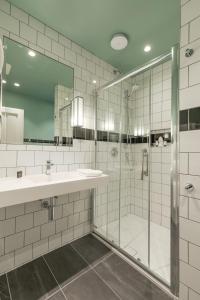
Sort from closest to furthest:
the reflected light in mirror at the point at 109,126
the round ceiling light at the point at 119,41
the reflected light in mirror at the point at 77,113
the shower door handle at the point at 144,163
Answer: the round ceiling light at the point at 119,41 → the reflected light in mirror at the point at 77,113 → the shower door handle at the point at 144,163 → the reflected light in mirror at the point at 109,126

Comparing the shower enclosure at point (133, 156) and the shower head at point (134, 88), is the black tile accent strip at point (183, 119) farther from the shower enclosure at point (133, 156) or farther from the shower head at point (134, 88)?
the shower head at point (134, 88)

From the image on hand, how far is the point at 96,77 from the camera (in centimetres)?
234

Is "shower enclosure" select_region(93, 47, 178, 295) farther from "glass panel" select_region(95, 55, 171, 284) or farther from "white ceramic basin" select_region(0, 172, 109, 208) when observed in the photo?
"white ceramic basin" select_region(0, 172, 109, 208)

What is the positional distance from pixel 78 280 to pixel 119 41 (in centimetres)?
264

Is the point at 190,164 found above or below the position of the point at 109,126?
below

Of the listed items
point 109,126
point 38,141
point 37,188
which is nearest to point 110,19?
point 109,126

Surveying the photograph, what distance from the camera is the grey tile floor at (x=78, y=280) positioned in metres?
1.29

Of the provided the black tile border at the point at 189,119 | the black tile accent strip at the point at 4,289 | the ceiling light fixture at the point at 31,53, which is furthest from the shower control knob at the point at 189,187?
the ceiling light fixture at the point at 31,53

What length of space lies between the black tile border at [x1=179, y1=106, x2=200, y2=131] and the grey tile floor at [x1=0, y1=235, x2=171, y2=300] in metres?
1.39

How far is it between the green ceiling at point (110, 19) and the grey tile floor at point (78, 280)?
103 inches

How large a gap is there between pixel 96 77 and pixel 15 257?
2446 millimetres

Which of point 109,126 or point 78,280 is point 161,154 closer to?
point 109,126

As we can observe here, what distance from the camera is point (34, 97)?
5.70 ft

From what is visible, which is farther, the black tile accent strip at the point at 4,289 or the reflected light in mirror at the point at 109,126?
the reflected light in mirror at the point at 109,126
